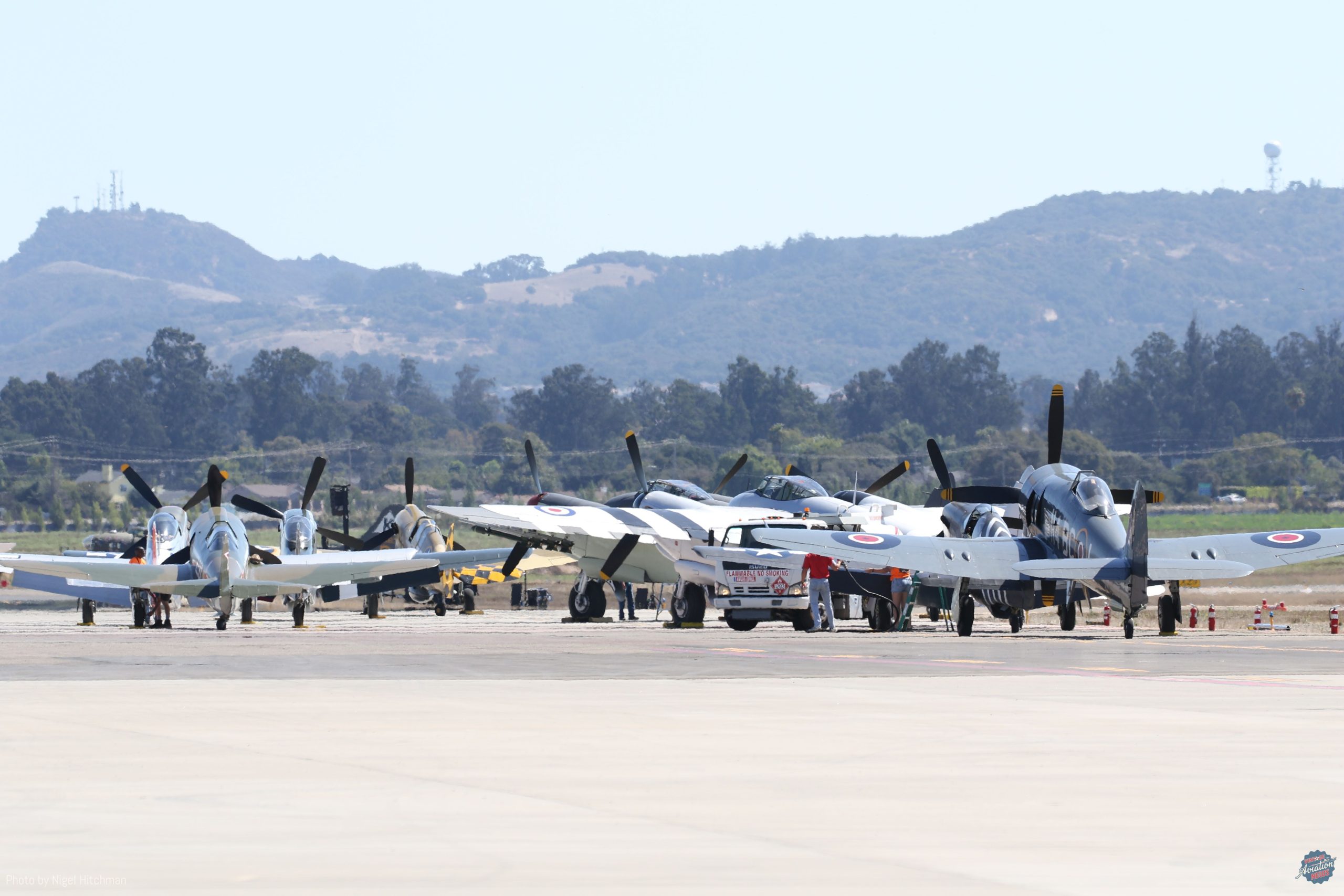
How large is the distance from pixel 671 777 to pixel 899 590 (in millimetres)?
23836

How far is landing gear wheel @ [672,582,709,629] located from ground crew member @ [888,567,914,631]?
170 inches

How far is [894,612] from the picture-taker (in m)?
34.8

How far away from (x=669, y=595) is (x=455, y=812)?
6765 cm

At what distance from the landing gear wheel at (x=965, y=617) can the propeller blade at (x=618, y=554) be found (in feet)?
34.1

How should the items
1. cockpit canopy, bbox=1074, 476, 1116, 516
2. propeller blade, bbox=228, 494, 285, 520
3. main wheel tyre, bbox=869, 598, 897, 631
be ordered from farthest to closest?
propeller blade, bbox=228, 494, 285, 520, main wheel tyre, bbox=869, 598, 897, 631, cockpit canopy, bbox=1074, 476, 1116, 516

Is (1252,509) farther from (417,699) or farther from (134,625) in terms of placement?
(417,699)

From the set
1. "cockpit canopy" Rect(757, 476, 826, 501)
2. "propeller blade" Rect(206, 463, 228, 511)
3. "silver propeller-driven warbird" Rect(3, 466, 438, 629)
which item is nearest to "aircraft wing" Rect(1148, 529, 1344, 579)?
"cockpit canopy" Rect(757, 476, 826, 501)

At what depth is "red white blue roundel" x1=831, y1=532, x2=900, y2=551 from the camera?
30.8 meters

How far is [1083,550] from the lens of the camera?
29.1 meters

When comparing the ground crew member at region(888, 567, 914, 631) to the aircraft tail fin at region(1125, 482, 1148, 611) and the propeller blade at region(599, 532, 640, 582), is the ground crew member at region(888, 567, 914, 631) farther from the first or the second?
the propeller blade at region(599, 532, 640, 582)

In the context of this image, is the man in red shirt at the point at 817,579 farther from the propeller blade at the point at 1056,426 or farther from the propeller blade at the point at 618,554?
the propeller blade at the point at 618,554

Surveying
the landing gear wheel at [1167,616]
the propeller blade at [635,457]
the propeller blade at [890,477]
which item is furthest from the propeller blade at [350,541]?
the landing gear wheel at [1167,616]

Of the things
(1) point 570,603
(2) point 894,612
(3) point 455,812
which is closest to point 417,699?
(3) point 455,812

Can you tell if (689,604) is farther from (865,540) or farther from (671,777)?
(671,777)
